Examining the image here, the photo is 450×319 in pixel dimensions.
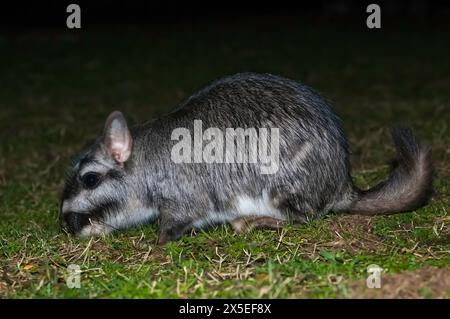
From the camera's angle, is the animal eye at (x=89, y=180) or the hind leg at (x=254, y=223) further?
the animal eye at (x=89, y=180)

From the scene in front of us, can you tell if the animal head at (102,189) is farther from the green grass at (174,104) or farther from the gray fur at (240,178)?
the green grass at (174,104)

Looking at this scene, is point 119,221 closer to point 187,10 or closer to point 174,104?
point 174,104

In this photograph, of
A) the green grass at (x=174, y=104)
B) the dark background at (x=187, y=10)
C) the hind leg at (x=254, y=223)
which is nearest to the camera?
the green grass at (x=174, y=104)

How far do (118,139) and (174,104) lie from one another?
20.9 ft

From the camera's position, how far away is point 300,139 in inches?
243

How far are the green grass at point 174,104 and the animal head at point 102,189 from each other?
17 centimetres

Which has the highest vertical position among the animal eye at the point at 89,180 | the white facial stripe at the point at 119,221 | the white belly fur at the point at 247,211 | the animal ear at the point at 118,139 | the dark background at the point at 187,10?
the dark background at the point at 187,10

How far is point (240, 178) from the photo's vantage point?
6184 mm

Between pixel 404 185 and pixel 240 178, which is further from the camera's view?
Result: pixel 404 185

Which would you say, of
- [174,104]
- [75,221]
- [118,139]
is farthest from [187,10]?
[75,221]

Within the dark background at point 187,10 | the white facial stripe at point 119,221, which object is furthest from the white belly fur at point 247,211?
the dark background at point 187,10

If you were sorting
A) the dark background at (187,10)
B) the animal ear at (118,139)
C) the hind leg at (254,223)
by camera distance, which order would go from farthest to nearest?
the dark background at (187,10) → the animal ear at (118,139) → the hind leg at (254,223)

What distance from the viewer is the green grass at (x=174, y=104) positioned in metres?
5.10
